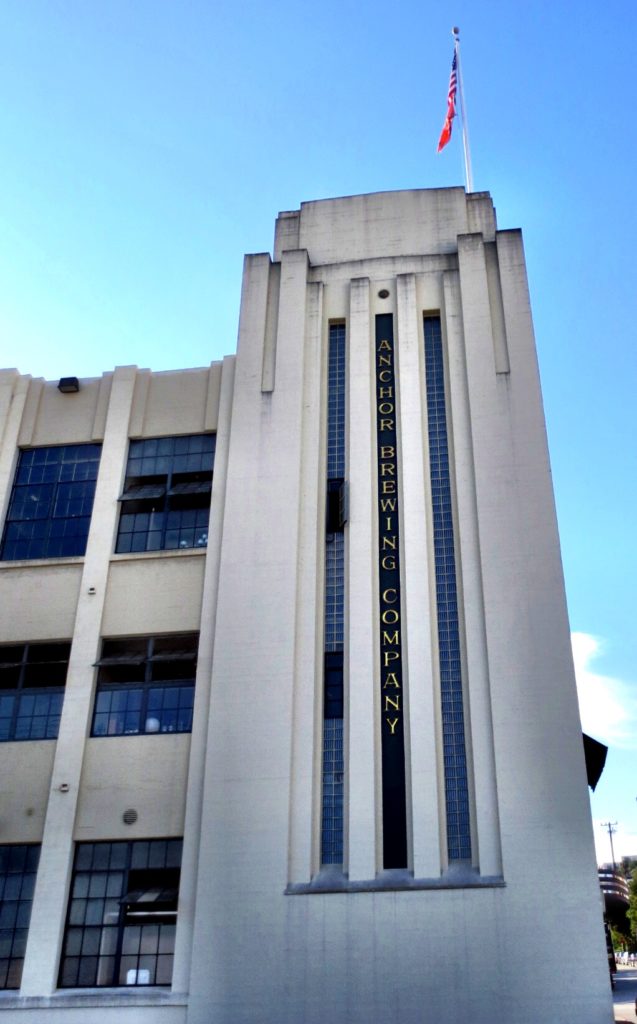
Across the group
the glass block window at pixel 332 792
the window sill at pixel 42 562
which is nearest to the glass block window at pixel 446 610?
the glass block window at pixel 332 792

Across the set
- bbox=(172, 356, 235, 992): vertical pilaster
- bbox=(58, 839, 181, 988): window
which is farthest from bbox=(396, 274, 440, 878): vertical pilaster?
bbox=(58, 839, 181, 988): window

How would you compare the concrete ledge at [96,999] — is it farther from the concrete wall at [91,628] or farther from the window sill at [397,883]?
the window sill at [397,883]

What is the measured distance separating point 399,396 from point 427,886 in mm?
12205

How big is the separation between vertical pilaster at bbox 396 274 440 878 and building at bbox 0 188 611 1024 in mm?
69

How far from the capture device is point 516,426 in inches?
877

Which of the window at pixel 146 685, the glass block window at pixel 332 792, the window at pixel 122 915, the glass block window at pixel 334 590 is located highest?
the glass block window at pixel 334 590

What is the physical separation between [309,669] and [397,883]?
16.3 feet

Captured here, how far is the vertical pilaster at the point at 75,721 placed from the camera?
18859 millimetres

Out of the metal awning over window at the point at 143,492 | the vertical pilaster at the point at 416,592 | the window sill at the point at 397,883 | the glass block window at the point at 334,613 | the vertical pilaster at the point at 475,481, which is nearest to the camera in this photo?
the window sill at the point at 397,883

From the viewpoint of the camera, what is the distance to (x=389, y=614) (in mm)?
21062

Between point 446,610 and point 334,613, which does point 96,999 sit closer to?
point 334,613

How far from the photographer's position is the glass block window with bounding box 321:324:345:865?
19203mm

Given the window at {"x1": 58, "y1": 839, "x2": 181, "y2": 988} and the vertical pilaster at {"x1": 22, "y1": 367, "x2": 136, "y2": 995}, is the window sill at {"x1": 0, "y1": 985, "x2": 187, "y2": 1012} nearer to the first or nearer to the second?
the vertical pilaster at {"x1": 22, "y1": 367, "x2": 136, "y2": 995}

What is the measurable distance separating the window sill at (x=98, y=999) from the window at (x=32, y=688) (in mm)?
5519
